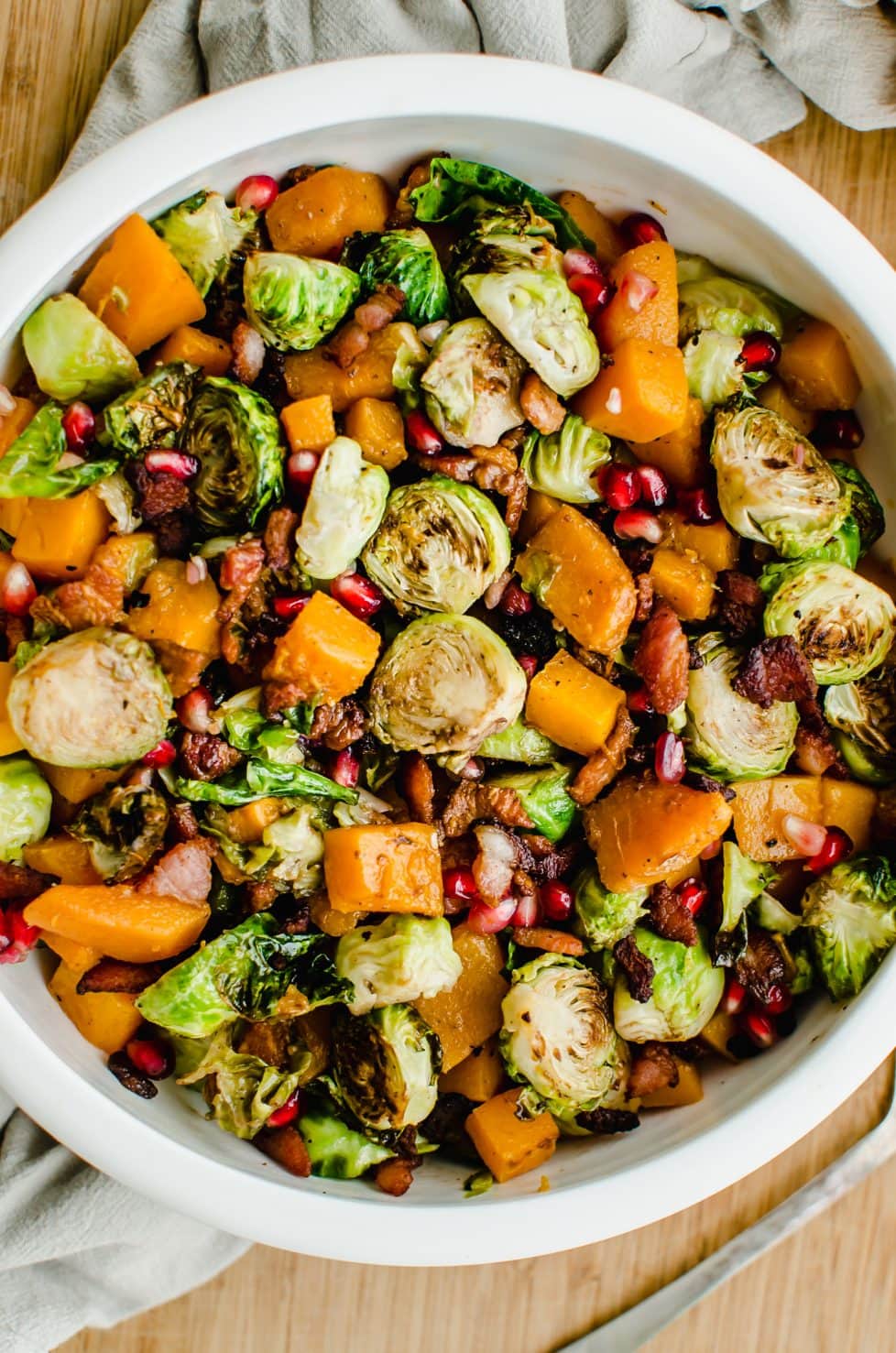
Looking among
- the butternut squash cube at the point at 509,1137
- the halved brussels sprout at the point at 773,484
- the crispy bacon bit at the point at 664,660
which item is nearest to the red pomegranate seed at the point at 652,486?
the halved brussels sprout at the point at 773,484

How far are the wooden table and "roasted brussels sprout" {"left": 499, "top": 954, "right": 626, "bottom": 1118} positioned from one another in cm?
94

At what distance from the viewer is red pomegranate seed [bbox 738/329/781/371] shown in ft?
8.22

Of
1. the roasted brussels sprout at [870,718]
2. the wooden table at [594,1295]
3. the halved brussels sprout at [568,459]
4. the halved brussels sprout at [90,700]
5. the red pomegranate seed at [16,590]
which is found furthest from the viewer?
the wooden table at [594,1295]

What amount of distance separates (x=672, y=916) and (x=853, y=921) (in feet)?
1.23

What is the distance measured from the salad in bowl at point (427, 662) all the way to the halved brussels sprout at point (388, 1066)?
0.01 metres

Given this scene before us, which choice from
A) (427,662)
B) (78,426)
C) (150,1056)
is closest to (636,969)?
(427,662)

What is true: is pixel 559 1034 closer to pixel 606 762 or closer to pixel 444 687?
pixel 606 762

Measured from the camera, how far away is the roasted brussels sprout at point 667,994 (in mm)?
2570

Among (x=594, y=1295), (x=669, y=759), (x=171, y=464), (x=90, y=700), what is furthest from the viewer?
(x=594, y=1295)

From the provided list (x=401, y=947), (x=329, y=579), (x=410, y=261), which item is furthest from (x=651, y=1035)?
(x=410, y=261)


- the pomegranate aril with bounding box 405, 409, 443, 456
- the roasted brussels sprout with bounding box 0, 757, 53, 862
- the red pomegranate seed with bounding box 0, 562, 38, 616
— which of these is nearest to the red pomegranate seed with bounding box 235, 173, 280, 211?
the pomegranate aril with bounding box 405, 409, 443, 456

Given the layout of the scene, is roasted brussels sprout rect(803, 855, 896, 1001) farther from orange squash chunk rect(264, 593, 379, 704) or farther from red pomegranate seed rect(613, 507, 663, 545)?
orange squash chunk rect(264, 593, 379, 704)

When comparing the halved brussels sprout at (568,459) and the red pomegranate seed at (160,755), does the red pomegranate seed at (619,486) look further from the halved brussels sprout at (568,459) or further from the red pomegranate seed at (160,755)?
the red pomegranate seed at (160,755)

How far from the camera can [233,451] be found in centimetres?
235
